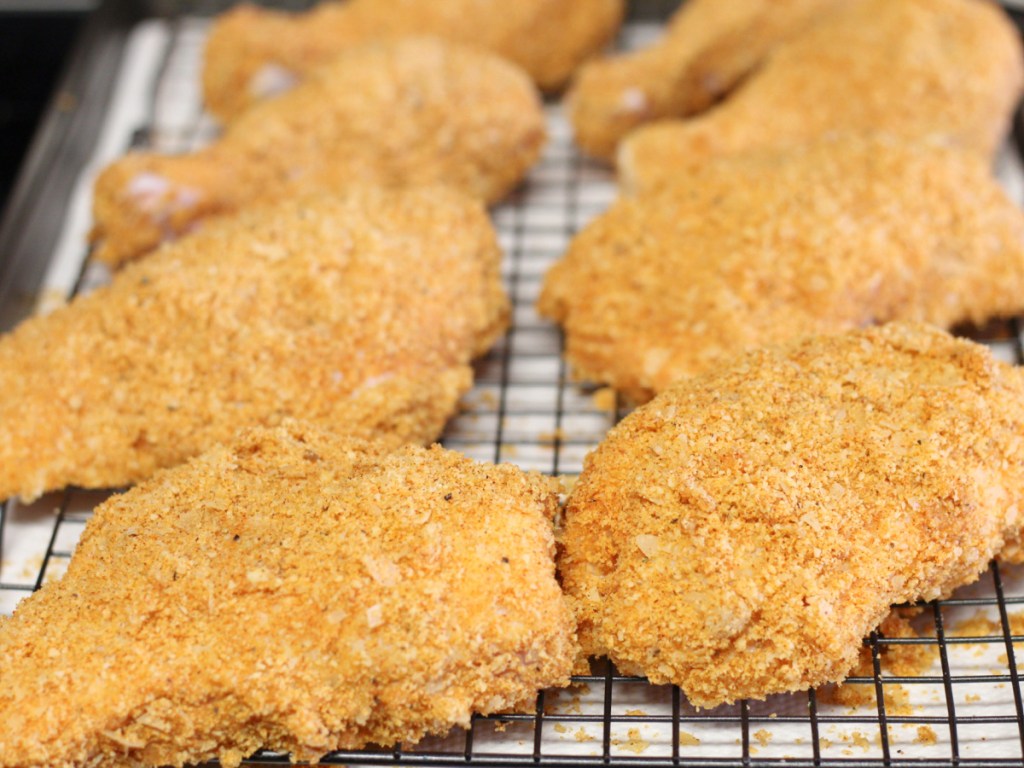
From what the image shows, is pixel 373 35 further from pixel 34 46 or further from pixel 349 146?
pixel 34 46

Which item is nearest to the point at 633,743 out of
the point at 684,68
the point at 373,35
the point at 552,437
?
the point at 552,437

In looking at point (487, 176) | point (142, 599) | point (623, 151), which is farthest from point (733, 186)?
point (142, 599)

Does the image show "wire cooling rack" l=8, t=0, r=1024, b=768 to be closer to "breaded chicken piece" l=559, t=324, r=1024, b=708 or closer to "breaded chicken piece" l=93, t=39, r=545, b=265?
"breaded chicken piece" l=559, t=324, r=1024, b=708

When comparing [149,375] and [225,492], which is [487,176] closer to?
[149,375]

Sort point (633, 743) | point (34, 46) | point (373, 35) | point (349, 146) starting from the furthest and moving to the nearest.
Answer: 1. point (34, 46)
2. point (373, 35)
3. point (349, 146)
4. point (633, 743)

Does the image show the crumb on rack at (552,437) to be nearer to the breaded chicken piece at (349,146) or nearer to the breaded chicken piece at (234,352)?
the breaded chicken piece at (234,352)

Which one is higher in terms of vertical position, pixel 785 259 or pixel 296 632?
pixel 296 632
